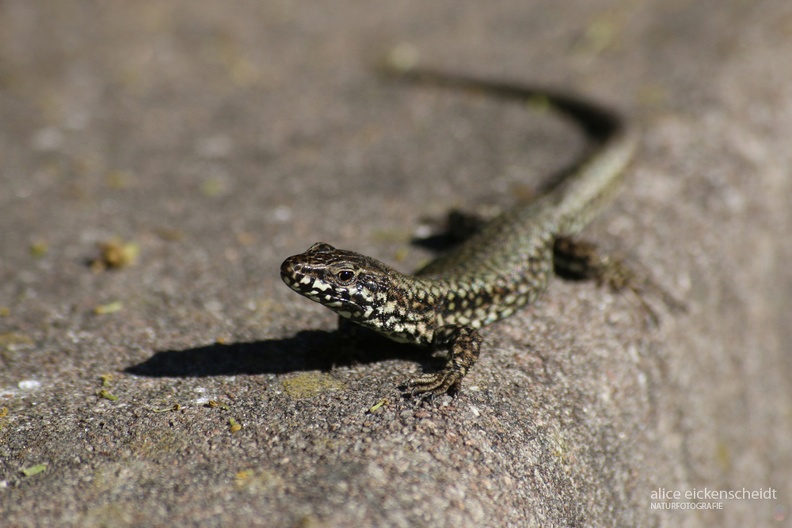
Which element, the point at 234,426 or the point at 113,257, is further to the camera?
the point at 113,257

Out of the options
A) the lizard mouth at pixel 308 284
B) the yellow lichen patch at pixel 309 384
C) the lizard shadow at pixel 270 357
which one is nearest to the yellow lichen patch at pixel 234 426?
the yellow lichen patch at pixel 309 384

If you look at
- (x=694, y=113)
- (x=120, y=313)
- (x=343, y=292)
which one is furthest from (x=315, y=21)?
(x=343, y=292)

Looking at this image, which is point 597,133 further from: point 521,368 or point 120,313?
point 120,313

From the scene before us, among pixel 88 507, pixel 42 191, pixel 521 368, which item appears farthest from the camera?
pixel 42 191

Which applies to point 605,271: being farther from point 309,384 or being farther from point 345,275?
point 309,384

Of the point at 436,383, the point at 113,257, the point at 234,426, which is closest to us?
the point at 234,426

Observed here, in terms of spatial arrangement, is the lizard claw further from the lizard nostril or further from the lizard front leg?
the lizard nostril

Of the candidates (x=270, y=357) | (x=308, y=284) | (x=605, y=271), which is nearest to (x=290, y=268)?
(x=308, y=284)
